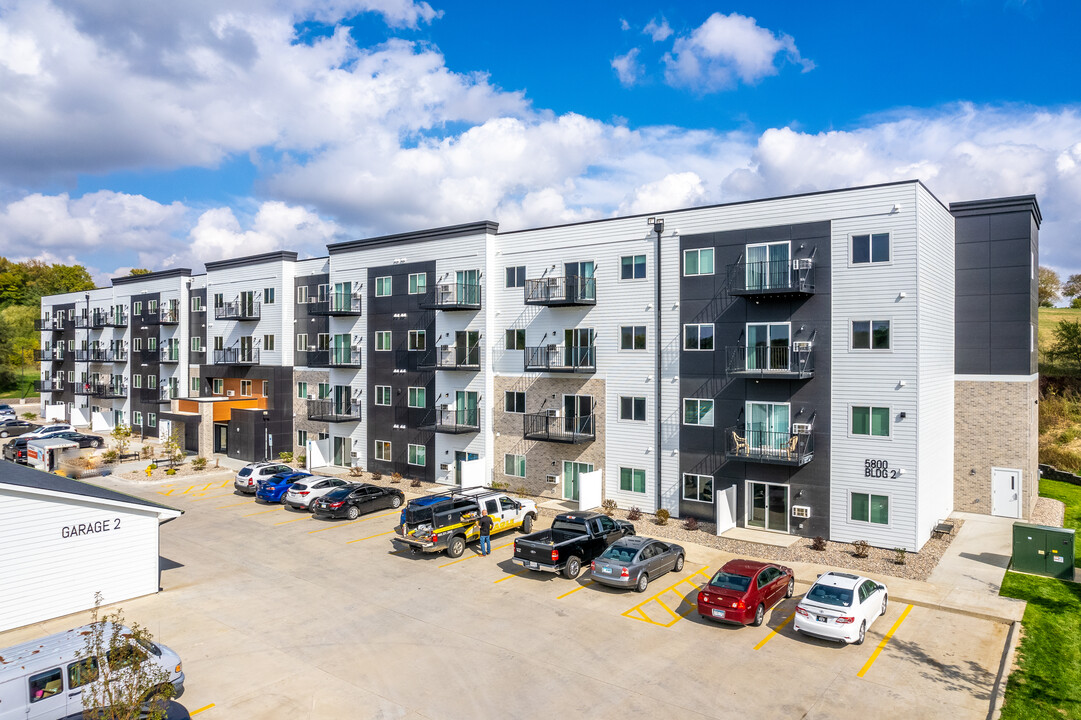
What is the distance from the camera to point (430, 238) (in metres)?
35.8

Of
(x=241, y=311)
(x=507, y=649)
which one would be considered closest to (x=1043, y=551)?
(x=507, y=649)

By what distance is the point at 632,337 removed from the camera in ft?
95.9

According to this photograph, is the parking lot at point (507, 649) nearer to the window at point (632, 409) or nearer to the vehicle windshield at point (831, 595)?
the vehicle windshield at point (831, 595)

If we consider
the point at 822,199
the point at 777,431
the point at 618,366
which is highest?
the point at 822,199

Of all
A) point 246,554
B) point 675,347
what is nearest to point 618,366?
point 675,347

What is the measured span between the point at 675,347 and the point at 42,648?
2229 cm

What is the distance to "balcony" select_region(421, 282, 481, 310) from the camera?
33719mm

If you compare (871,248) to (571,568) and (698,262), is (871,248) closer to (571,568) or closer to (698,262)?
(698,262)

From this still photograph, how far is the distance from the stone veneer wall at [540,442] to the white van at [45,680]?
20.3 metres

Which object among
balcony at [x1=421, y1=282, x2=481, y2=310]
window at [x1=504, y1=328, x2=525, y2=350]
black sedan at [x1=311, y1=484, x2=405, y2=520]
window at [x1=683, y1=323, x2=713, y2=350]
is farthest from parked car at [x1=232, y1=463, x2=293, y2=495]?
window at [x1=683, y1=323, x2=713, y2=350]

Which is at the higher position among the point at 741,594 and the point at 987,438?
the point at 987,438

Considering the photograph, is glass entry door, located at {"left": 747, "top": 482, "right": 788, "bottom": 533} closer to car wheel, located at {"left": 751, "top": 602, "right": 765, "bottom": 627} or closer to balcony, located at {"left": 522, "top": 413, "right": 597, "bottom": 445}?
balcony, located at {"left": 522, "top": 413, "right": 597, "bottom": 445}

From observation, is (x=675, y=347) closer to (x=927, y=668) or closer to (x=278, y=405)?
(x=927, y=668)

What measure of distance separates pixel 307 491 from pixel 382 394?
31.5 feet
